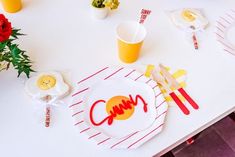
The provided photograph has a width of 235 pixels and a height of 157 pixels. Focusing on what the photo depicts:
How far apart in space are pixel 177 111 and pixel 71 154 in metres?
0.29

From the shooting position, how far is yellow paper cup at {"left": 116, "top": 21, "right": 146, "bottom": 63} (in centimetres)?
74

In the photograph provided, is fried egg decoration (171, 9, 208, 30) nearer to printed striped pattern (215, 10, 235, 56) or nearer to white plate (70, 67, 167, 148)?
printed striped pattern (215, 10, 235, 56)

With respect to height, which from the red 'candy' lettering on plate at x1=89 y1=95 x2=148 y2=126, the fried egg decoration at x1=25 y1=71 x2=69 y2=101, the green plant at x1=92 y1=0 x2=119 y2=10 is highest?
the green plant at x1=92 y1=0 x2=119 y2=10

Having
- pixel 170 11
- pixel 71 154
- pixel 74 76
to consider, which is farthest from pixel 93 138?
pixel 170 11

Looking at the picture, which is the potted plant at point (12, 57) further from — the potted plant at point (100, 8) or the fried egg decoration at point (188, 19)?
the fried egg decoration at point (188, 19)

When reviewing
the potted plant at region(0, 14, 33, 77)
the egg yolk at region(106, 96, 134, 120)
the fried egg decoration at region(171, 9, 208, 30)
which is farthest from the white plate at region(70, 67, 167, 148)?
the fried egg decoration at region(171, 9, 208, 30)

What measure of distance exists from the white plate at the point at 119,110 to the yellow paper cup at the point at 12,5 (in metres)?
0.36

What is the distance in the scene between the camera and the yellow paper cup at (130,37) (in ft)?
2.42

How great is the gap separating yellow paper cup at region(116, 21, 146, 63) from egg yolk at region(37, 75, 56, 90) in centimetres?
21

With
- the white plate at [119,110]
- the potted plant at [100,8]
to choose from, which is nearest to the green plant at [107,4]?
the potted plant at [100,8]

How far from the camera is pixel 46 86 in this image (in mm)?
679

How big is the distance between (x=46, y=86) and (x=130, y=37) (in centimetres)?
28

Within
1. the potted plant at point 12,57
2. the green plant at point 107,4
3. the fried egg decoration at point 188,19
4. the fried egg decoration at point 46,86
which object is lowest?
the fried egg decoration at point 46,86

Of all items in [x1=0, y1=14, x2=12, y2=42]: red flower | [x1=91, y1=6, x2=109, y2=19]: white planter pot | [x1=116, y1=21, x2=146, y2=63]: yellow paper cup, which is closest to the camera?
[x1=0, y1=14, x2=12, y2=42]: red flower
